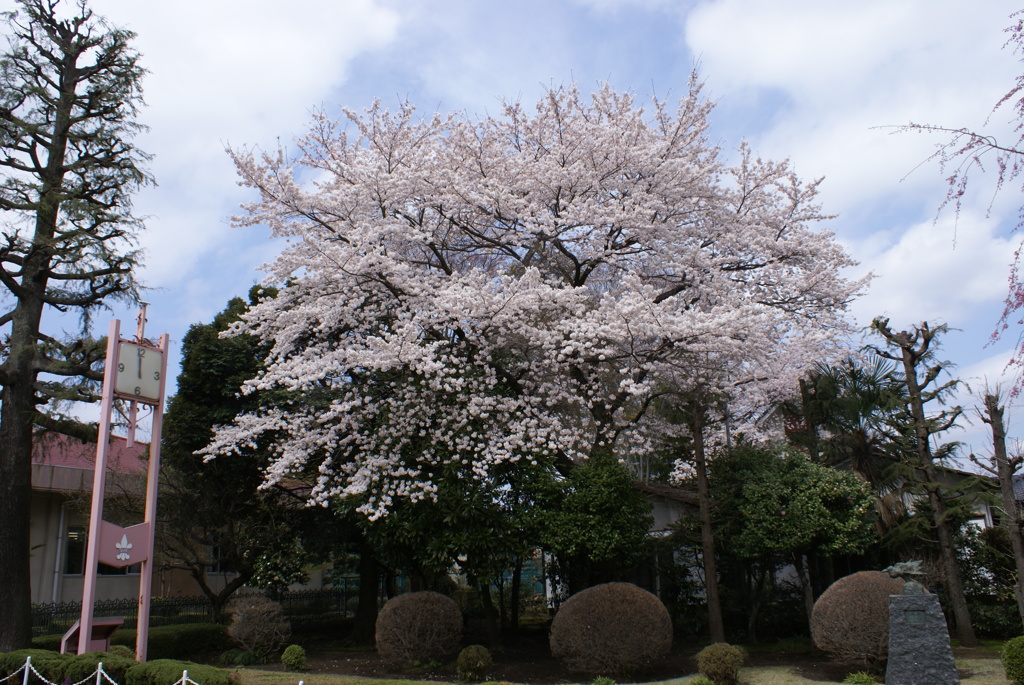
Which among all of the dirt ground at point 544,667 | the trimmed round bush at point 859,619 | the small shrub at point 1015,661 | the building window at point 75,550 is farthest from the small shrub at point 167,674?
the building window at point 75,550

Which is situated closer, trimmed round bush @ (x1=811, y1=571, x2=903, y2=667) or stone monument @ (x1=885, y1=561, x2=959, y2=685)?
stone monument @ (x1=885, y1=561, x2=959, y2=685)

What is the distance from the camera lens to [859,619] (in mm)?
9992

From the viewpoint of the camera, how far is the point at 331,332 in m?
13.8

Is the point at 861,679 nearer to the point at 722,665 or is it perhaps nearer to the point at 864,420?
the point at 722,665

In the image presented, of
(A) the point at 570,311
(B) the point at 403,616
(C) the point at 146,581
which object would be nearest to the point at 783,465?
(A) the point at 570,311

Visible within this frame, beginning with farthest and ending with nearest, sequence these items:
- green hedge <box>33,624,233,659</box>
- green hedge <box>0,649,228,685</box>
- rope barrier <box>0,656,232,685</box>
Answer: green hedge <box>33,624,233,659</box> < green hedge <box>0,649,228,685</box> < rope barrier <box>0,656,232,685</box>

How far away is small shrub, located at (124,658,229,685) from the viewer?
8586 millimetres

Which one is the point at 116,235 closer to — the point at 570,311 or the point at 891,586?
the point at 570,311

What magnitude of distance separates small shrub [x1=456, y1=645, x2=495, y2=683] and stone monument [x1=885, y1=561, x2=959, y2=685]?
581 centimetres

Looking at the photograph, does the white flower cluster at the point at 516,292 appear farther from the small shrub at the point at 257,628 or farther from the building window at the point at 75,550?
the building window at the point at 75,550

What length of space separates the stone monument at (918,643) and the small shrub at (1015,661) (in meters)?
0.75

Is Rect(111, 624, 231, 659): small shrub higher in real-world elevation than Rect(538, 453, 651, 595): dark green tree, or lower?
lower

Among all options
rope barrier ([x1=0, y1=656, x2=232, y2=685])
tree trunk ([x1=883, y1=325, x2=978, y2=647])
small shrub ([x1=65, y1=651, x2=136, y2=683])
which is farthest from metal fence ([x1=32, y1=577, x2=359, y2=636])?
tree trunk ([x1=883, y1=325, x2=978, y2=647])

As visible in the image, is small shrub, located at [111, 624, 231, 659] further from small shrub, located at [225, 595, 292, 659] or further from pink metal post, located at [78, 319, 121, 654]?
pink metal post, located at [78, 319, 121, 654]
